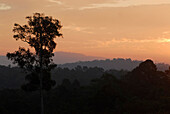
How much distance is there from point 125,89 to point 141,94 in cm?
642

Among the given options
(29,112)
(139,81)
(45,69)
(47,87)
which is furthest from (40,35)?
(139,81)

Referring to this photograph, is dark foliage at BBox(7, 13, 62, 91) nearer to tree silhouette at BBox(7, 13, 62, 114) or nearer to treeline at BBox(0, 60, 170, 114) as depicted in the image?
tree silhouette at BBox(7, 13, 62, 114)

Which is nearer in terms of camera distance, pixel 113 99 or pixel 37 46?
pixel 37 46

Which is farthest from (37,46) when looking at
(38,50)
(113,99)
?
(113,99)

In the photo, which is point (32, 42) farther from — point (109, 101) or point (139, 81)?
point (139, 81)

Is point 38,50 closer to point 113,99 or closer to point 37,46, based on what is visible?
point 37,46

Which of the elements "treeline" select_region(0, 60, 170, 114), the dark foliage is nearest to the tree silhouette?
the dark foliage

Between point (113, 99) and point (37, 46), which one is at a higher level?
point (37, 46)

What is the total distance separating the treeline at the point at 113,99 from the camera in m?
42.3

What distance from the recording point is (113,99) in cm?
4747

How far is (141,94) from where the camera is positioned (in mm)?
55188

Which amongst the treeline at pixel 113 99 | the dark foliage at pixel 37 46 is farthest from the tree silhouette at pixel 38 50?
the treeline at pixel 113 99

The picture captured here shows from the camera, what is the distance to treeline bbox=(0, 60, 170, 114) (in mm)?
42275

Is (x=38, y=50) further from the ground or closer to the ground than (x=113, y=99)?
further from the ground
